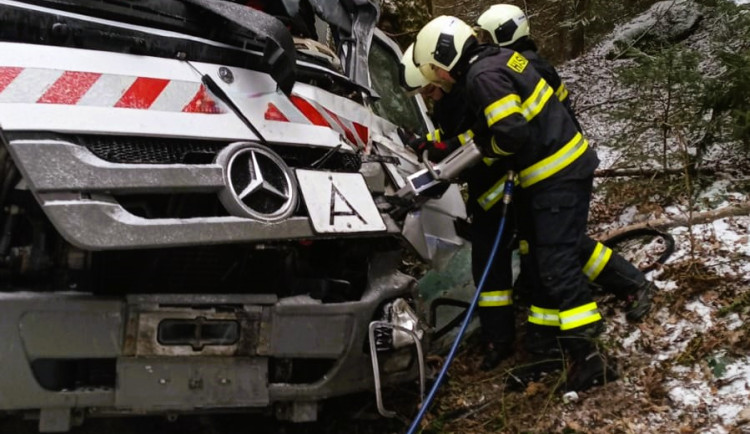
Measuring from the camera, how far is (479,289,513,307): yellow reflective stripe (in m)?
4.21

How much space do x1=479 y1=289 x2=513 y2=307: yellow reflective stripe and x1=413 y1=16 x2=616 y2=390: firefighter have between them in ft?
0.54

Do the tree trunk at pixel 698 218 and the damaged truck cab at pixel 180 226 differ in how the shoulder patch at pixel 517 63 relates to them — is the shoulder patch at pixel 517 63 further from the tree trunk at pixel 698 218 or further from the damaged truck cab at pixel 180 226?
the tree trunk at pixel 698 218

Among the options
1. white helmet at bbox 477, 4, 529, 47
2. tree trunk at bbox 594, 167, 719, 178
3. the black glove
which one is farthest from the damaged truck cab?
tree trunk at bbox 594, 167, 719, 178

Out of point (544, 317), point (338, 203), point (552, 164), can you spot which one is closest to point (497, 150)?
point (552, 164)

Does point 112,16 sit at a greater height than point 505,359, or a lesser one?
greater

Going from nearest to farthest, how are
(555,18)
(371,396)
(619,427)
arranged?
(619,427)
(371,396)
(555,18)

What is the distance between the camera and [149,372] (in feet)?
8.58


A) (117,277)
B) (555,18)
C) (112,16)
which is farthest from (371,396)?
(555,18)

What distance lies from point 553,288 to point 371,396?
42.4 inches

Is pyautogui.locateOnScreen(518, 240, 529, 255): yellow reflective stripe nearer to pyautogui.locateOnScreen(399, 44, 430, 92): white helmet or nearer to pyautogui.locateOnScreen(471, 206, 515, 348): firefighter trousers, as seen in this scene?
pyautogui.locateOnScreen(471, 206, 515, 348): firefighter trousers

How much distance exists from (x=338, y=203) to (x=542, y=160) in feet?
4.67

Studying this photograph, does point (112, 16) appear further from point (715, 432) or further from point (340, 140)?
point (715, 432)

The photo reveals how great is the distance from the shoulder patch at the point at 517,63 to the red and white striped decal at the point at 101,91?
1.71 meters

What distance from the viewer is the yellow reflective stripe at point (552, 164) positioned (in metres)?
3.84
